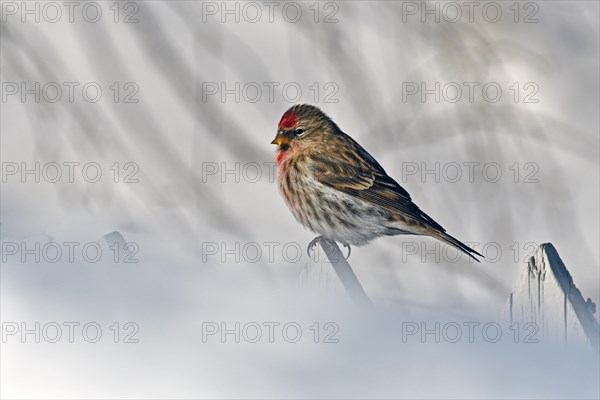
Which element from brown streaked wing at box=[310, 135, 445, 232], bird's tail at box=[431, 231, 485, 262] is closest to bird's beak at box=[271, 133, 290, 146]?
brown streaked wing at box=[310, 135, 445, 232]

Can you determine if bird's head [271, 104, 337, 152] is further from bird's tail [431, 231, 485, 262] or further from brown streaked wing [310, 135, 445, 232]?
bird's tail [431, 231, 485, 262]

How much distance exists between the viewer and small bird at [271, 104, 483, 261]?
3.77 meters

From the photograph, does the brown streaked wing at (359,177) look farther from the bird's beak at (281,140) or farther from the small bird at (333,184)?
the bird's beak at (281,140)

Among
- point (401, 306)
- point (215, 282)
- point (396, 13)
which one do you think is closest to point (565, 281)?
point (401, 306)

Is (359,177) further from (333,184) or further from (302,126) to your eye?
(302,126)

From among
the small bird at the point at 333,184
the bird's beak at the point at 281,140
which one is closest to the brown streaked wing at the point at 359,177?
the small bird at the point at 333,184

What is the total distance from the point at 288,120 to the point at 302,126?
67mm

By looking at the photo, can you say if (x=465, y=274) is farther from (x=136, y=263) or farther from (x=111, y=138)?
(x=136, y=263)

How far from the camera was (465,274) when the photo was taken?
379cm

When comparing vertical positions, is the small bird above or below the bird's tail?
above

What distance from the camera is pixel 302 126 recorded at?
3.86 m

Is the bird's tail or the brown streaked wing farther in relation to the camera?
the brown streaked wing

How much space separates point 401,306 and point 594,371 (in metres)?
0.47

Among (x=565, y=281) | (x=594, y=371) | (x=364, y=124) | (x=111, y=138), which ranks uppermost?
(x=364, y=124)
